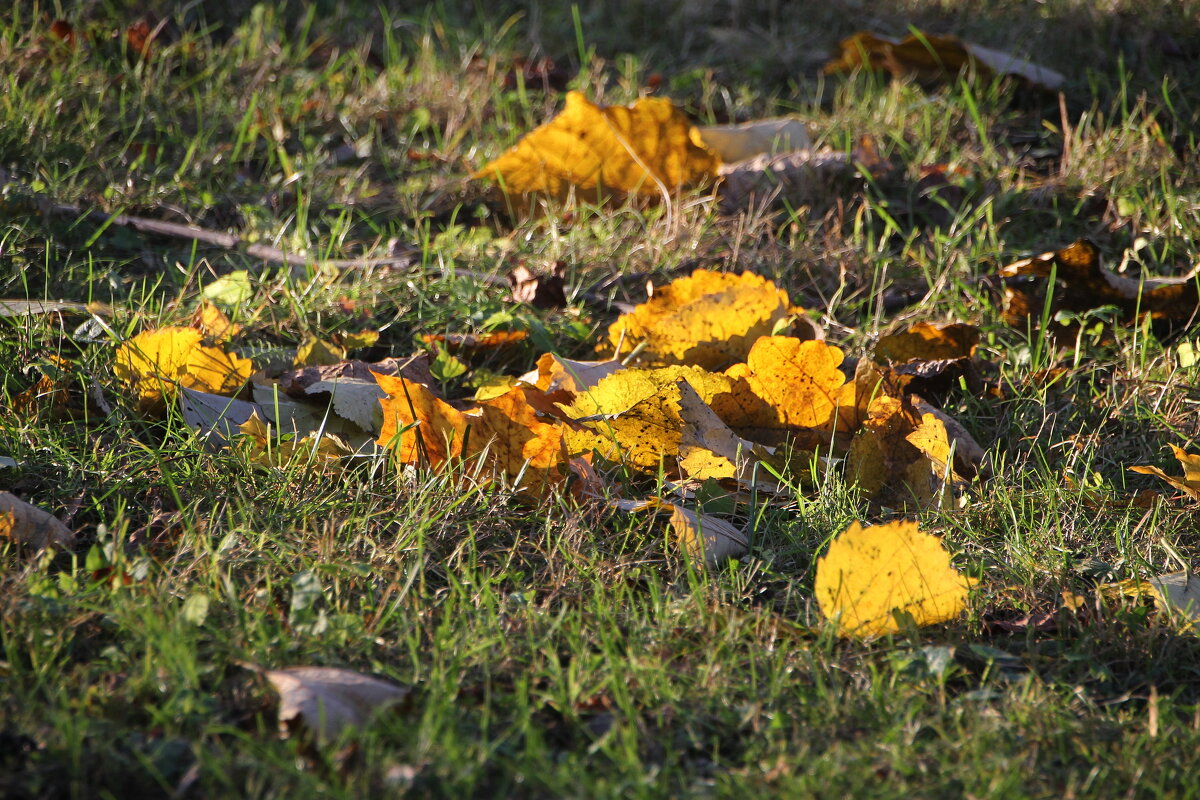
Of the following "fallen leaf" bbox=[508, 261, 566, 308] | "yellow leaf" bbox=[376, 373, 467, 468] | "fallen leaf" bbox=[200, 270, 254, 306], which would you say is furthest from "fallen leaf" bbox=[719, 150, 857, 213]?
"yellow leaf" bbox=[376, 373, 467, 468]

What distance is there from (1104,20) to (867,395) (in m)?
2.65

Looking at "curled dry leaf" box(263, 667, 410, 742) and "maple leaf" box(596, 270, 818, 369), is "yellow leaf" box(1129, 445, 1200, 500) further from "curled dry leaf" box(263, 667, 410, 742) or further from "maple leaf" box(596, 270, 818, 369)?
"curled dry leaf" box(263, 667, 410, 742)

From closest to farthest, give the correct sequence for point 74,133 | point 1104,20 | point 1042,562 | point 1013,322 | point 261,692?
→ point 261,692, point 1042,562, point 1013,322, point 74,133, point 1104,20

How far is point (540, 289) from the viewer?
107 inches

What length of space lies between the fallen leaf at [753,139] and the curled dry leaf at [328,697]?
2.36 m

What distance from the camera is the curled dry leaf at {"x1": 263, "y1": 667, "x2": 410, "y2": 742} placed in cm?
134

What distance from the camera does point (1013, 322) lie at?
2.70 metres

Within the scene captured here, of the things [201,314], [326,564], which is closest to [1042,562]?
[326,564]

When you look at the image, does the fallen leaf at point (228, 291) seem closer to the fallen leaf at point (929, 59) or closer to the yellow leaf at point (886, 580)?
the yellow leaf at point (886, 580)

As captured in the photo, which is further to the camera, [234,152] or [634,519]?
[234,152]

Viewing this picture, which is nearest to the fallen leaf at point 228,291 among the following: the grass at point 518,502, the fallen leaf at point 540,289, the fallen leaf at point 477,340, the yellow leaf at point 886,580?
the grass at point 518,502

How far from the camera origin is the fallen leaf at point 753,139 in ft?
11.1

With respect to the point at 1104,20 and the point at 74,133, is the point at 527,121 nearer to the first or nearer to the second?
the point at 74,133

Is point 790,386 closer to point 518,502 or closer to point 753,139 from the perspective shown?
point 518,502
